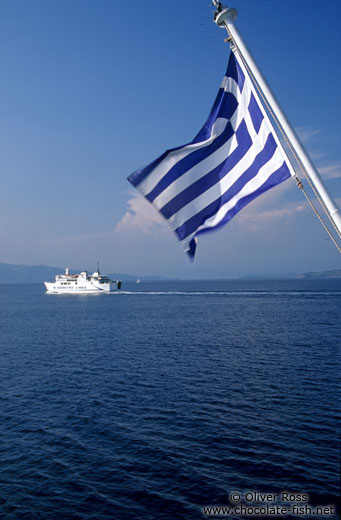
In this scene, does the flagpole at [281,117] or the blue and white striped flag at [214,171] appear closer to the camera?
the flagpole at [281,117]

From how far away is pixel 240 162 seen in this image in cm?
950

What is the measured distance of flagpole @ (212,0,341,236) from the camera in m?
6.48

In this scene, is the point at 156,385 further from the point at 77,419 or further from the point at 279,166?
the point at 279,166

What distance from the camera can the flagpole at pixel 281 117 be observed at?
648 cm

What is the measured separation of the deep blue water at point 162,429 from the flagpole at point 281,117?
13.0 metres

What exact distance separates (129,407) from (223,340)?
27.6 metres

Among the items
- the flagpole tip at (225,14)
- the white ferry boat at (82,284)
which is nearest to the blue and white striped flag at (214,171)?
the flagpole tip at (225,14)

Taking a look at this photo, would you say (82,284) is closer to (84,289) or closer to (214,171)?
(84,289)

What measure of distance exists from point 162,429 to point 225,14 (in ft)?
66.4

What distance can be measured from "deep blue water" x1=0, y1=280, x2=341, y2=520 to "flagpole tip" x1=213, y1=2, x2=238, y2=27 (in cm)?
1596

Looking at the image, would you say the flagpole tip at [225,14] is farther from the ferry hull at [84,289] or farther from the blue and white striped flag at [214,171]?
the ferry hull at [84,289]

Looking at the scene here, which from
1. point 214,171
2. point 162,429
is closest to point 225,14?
point 214,171

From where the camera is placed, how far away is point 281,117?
6961 mm

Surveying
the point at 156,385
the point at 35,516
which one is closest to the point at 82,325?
the point at 156,385
